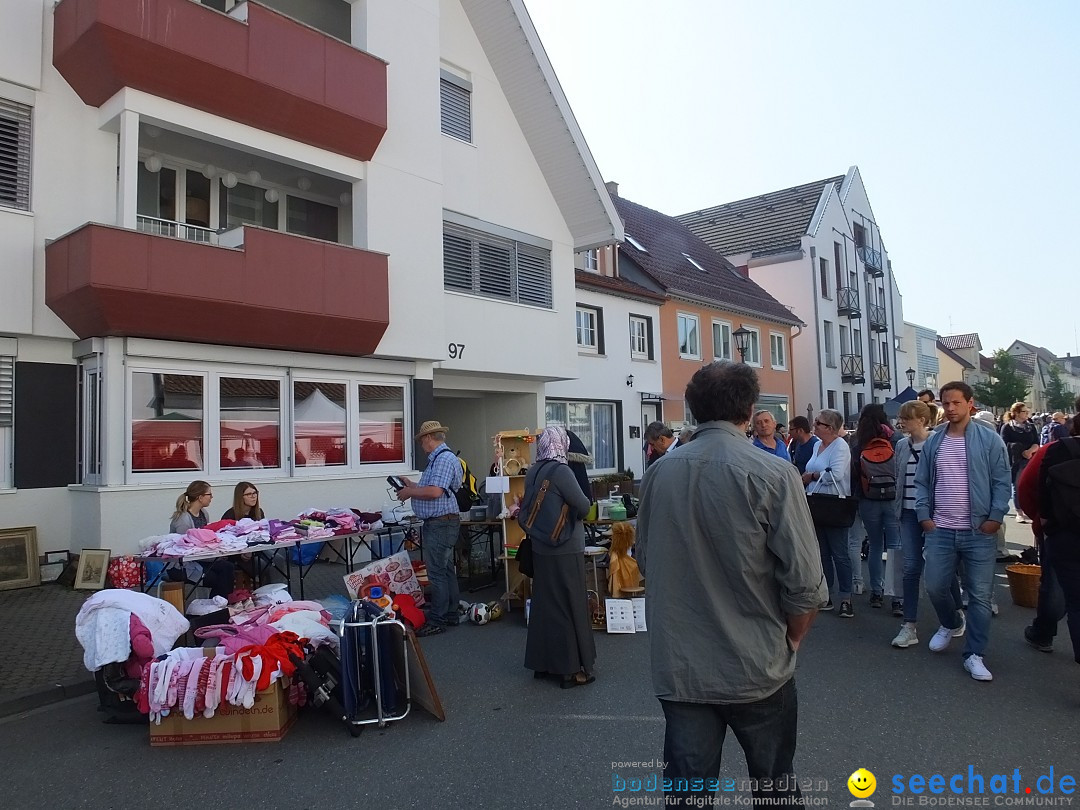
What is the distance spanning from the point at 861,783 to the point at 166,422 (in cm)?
895

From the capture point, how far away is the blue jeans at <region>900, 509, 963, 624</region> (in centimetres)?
616

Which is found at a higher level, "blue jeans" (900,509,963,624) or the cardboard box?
"blue jeans" (900,509,963,624)

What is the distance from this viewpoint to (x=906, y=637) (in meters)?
6.14

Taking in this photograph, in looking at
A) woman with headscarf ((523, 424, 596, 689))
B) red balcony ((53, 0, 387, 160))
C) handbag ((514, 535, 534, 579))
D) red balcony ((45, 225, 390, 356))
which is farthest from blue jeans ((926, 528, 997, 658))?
red balcony ((53, 0, 387, 160))

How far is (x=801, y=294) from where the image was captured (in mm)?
31953

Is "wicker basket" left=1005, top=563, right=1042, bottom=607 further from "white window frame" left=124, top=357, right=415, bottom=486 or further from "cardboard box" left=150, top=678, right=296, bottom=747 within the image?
"white window frame" left=124, top=357, right=415, bottom=486

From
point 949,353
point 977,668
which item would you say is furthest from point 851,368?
point 949,353

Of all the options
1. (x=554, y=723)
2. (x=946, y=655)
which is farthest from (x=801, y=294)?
(x=554, y=723)

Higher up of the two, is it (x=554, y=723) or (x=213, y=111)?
(x=213, y=111)

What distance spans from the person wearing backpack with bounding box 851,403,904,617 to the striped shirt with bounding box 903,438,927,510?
2.00ft

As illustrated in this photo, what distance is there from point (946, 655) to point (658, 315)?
54.5 ft

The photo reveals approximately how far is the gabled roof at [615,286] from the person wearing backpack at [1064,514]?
1424 centimetres

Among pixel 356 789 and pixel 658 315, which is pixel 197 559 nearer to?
pixel 356 789

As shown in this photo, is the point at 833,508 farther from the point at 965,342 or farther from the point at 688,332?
the point at 965,342
